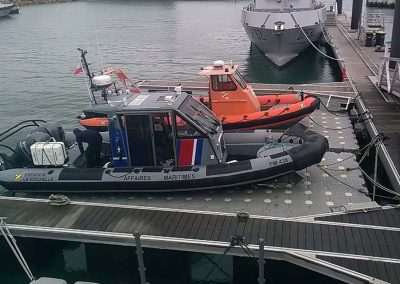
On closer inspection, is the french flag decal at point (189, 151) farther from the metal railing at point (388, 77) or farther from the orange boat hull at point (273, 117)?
the metal railing at point (388, 77)

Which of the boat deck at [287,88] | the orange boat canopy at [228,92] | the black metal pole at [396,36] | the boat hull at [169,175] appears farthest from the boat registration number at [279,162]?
the black metal pole at [396,36]

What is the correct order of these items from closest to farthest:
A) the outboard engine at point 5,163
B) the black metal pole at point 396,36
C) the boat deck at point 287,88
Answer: the outboard engine at point 5,163 → the boat deck at point 287,88 → the black metal pole at point 396,36

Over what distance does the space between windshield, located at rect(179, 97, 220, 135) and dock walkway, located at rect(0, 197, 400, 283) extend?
1.95 metres

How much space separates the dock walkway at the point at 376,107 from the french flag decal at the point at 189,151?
12.7 feet

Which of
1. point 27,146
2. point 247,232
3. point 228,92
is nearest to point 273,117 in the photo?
point 228,92

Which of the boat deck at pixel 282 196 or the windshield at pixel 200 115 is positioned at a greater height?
the windshield at pixel 200 115

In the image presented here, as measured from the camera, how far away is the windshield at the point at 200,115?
8609 mm

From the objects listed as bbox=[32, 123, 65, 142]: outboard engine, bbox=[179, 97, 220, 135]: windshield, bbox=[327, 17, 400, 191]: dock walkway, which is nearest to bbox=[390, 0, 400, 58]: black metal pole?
bbox=[327, 17, 400, 191]: dock walkway

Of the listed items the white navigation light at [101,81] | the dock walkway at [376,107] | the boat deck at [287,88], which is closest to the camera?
the dock walkway at [376,107]

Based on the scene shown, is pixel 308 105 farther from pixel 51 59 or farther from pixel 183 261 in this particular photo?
pixel 51 59

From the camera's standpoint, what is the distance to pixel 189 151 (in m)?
8.56

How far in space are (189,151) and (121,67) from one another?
20.0m

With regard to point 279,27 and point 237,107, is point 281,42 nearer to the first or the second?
point 279,27

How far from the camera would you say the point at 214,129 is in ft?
29.2
